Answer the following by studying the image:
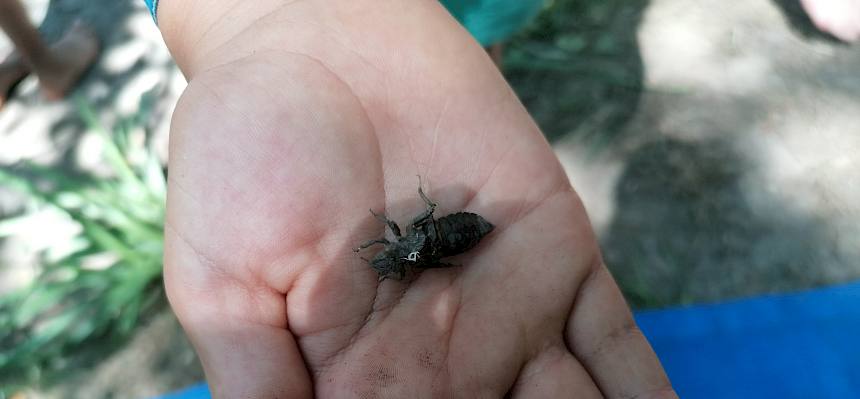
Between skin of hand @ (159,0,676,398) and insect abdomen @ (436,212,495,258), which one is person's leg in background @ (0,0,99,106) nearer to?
skin of hand @ (159,0,676,398)

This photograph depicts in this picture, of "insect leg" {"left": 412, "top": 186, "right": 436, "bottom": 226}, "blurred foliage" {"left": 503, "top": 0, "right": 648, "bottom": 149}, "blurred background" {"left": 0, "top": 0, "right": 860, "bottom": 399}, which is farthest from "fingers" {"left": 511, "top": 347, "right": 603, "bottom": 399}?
"blurred foliage" {"left": 503, "top": 0, "right": 648, "bottom": 149}

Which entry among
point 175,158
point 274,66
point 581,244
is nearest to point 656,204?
point 581,244

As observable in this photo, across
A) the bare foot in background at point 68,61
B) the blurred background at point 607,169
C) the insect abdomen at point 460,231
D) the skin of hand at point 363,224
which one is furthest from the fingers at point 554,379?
the bare foot in background at point 68,61

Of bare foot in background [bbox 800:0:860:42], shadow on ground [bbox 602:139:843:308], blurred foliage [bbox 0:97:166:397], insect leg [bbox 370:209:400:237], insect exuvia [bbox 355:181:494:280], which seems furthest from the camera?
bare foot in background [bbox 800:0:860:42]

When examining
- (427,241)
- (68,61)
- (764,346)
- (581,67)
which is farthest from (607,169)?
(68,61)

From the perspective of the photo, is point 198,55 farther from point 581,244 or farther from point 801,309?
point 801,309

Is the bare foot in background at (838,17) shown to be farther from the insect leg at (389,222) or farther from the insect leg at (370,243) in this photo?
the insect leg at (370,243)

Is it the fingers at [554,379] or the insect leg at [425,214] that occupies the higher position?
the insect leg at [425,214]
